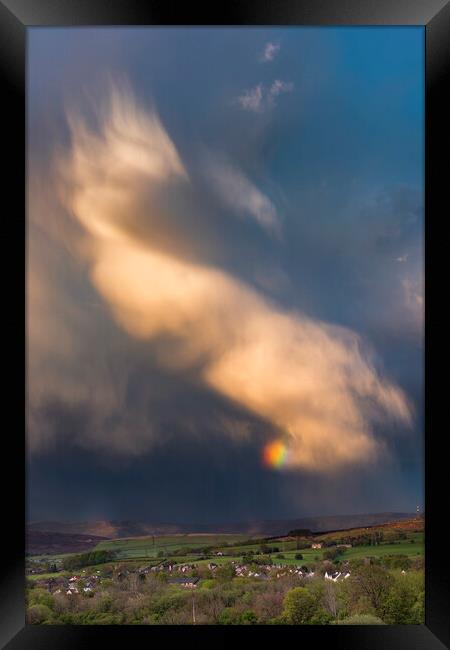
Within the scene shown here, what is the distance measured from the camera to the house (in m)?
3.37

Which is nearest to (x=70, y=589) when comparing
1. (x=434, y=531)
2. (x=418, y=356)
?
(x=434, y=531)

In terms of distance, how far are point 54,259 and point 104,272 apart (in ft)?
1.15

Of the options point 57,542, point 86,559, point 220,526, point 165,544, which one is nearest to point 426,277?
point 220,526

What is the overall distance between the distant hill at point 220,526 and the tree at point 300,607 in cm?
39

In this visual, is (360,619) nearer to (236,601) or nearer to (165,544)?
(236,601)

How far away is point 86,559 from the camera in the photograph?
341 cm

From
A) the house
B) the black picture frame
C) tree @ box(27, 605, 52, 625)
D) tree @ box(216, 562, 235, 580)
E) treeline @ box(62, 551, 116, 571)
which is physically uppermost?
the black picture frame

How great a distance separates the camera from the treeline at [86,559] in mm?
3344

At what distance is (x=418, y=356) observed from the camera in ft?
10.6

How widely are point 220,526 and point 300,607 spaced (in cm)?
73

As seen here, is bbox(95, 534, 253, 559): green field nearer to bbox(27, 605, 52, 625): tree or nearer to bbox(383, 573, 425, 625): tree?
bbox(27, 605, 52, 625): tree

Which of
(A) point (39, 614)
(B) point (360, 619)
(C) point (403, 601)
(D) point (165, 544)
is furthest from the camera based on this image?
(D) point (165, 544)

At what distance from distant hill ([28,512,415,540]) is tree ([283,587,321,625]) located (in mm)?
391

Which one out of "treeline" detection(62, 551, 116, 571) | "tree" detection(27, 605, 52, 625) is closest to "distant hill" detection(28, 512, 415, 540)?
"treeline" detection(62, 551, 116, 571)
